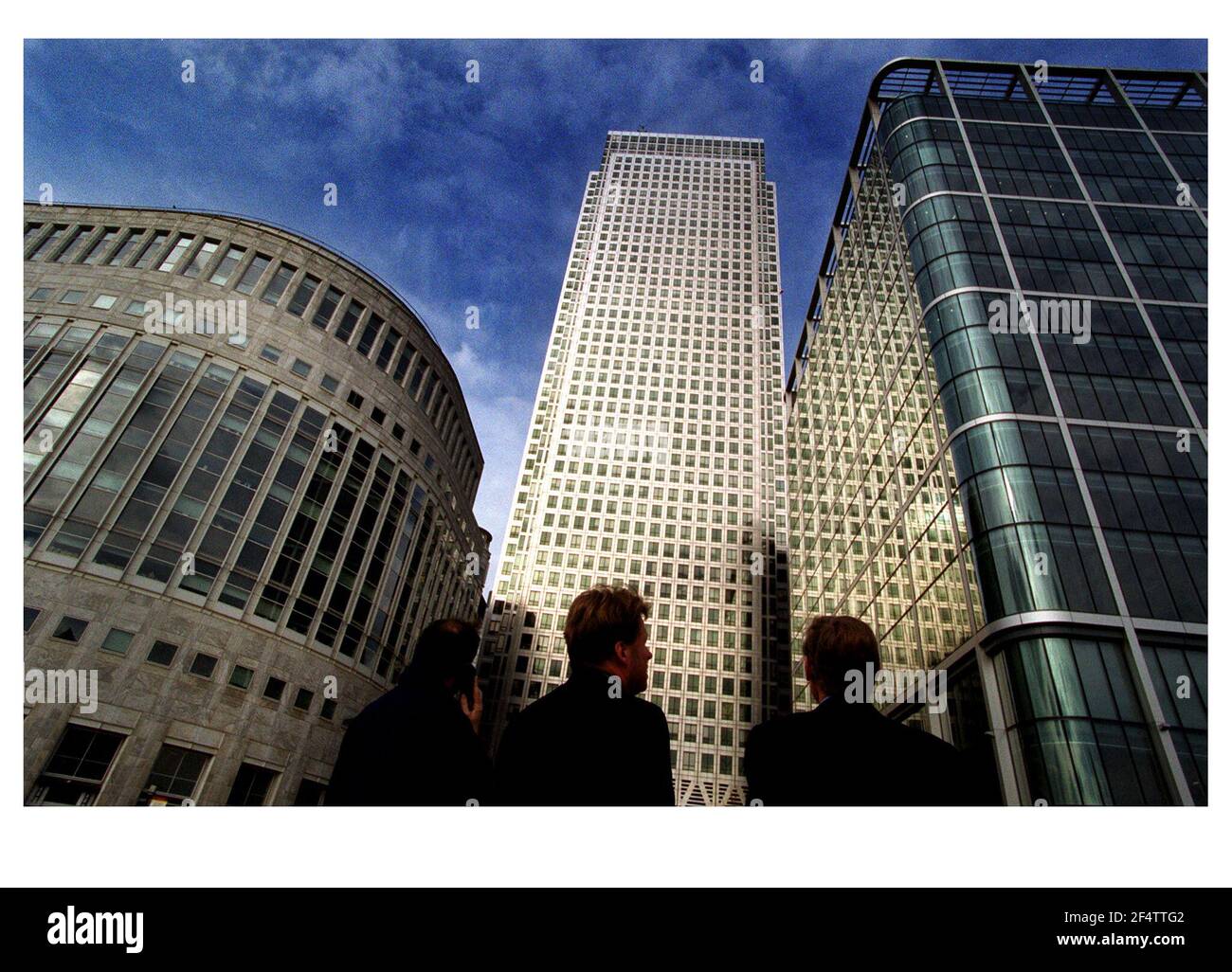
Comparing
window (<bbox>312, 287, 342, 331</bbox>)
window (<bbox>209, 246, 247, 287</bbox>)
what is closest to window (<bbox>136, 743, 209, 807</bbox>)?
window (<bbox>312, 287, 342, 331</bbox>)

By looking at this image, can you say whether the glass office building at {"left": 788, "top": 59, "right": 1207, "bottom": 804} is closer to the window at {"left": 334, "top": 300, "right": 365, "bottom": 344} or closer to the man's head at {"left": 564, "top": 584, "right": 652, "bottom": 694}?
the man's head at {"left": 564, "top": 584, "right": 652, "bottom": 694}

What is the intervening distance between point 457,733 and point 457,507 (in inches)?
1946

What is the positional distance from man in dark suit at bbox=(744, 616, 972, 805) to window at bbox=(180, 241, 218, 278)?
43264 millimetres

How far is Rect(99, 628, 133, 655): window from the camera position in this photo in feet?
86.2

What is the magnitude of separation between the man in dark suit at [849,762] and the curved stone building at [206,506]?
31.2 metres

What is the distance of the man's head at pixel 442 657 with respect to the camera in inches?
170

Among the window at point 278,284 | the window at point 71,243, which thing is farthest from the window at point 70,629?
the window at point 71,243

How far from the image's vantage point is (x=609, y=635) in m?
3.64

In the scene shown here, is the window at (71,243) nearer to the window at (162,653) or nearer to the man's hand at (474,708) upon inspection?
the window at (162,653)

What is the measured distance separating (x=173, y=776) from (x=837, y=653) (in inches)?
1296
